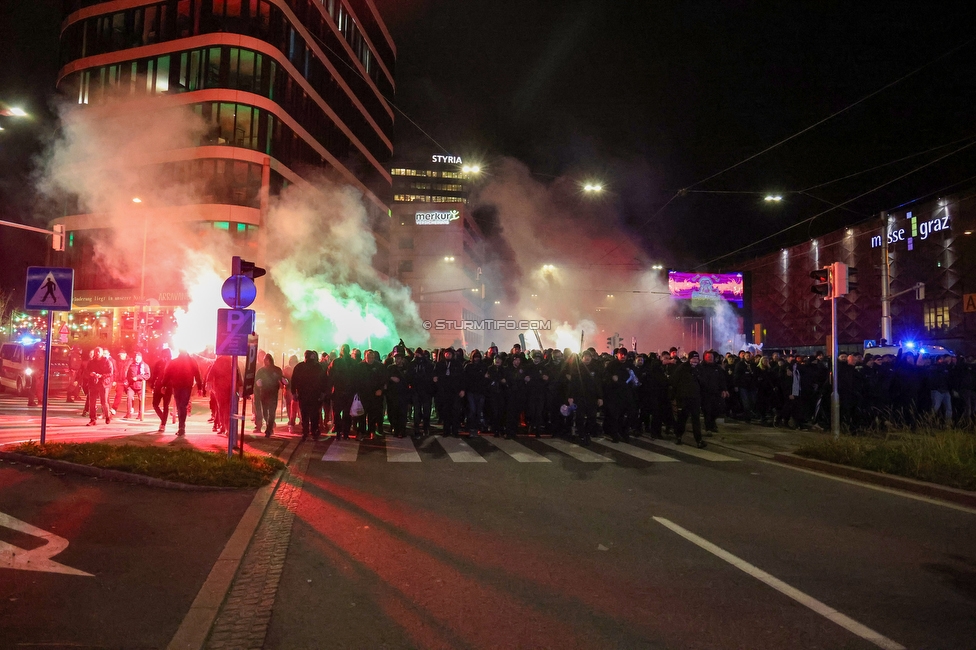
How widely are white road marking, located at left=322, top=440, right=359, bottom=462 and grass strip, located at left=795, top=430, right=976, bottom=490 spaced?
22.8 feet

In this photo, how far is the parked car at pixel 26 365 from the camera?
18.5 m

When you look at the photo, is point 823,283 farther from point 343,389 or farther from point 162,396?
point 162,396

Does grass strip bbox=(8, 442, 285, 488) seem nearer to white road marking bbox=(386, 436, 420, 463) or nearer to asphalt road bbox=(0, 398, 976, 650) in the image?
asphalt road bbox=(0, 398, 976, 650)

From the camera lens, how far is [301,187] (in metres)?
36.4

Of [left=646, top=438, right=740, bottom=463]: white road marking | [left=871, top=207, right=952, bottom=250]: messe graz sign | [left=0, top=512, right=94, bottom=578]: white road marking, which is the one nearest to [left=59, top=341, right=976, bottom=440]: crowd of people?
[left=646, top=438, right=740, bottom=463]: white road marking

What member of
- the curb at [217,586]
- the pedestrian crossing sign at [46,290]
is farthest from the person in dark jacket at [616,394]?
the pedestrian crossing sign at [46,290]

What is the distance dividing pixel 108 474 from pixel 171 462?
0.66 m

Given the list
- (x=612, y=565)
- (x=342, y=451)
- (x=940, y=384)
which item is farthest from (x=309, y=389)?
(x=940, y=384)

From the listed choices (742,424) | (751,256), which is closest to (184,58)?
(742,424)

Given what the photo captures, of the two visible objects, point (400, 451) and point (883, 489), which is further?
point (400, 451)

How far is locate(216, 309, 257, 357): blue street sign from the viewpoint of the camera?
8359 millimetres

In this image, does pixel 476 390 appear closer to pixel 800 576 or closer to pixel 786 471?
pixel 786 471

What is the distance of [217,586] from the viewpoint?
4086 mm

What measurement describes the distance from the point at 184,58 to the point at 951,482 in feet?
119
